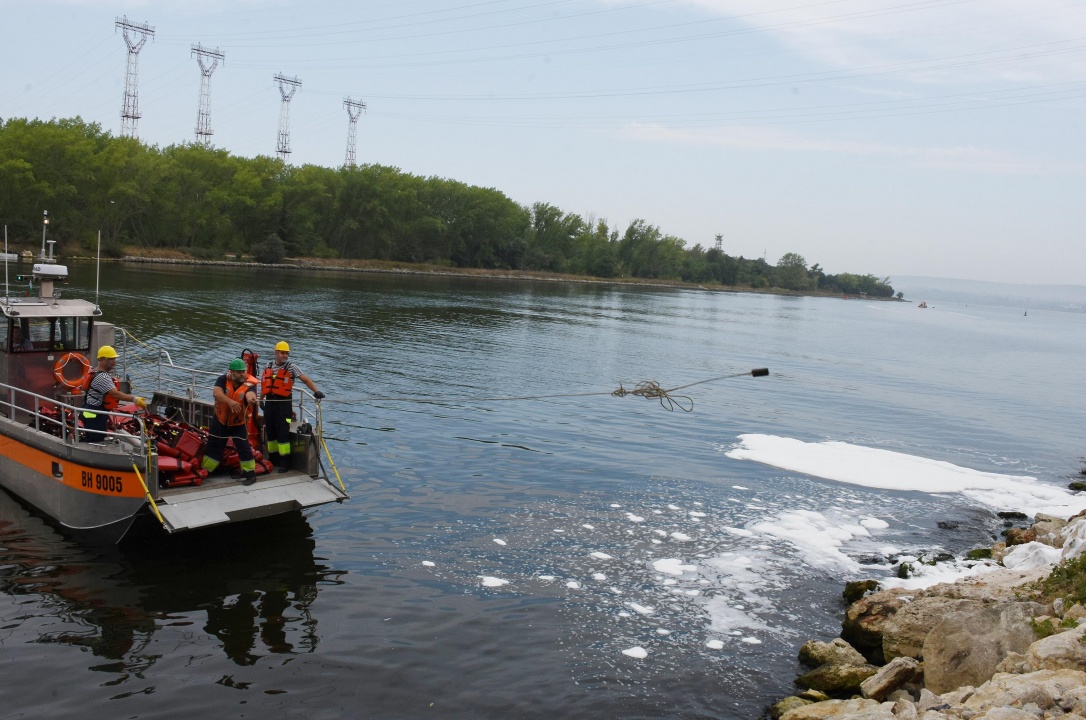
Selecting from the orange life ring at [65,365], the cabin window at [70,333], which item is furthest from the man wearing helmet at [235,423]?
the cabin window at [70,333]

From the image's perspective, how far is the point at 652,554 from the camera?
14469 mm

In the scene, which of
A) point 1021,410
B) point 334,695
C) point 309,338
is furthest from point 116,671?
point 1021,410

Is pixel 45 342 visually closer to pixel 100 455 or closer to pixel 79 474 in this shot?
pixel 79 474

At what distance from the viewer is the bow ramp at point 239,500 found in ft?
37.9

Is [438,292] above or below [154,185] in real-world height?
below

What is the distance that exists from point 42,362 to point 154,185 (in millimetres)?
101226

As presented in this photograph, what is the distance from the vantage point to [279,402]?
1380cm

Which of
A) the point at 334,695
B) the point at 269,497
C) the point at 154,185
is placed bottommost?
the point at 334,695

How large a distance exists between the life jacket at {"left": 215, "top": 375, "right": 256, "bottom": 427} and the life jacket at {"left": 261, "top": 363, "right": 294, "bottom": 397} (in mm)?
813

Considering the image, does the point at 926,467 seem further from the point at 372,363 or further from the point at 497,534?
the point at 372,363

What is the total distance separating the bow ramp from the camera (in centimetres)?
1156

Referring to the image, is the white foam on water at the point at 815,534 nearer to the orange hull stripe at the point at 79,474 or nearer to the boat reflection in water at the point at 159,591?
the boat reflection in water at the point at 159,591

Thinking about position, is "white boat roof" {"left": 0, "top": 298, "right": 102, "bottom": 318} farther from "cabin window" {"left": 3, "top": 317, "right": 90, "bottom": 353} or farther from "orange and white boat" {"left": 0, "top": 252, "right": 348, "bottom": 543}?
"cabin window" {"left": 3, "top": 317, "right": 90, "bottom": 353}

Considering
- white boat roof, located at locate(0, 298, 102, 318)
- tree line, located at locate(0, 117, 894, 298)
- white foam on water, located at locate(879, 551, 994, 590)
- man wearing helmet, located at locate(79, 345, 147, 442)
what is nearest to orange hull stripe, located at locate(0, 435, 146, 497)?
man wearing helmet, located at locate(79, 345, 147, 442)
